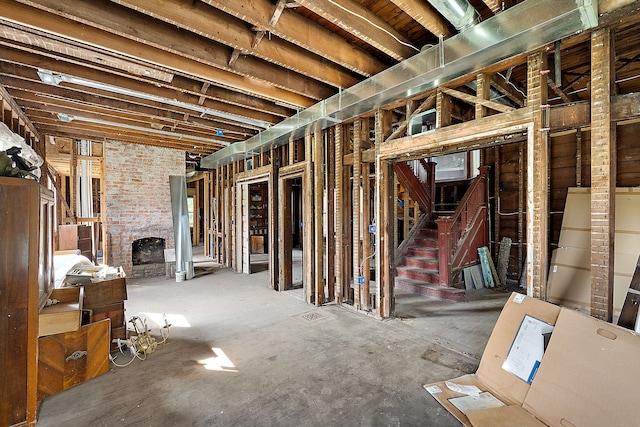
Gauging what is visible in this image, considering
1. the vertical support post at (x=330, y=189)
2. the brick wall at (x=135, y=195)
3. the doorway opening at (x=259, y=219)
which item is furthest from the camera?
the doorway opening at (x=259, y=219)

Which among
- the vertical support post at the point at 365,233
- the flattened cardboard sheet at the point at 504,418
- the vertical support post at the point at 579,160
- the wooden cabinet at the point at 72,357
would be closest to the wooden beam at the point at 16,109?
the wooden cabinet at the point at 72,357

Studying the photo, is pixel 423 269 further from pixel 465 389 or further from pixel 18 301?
pixel 18 301

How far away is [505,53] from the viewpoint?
2.48 m

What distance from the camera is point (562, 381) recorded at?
193cm

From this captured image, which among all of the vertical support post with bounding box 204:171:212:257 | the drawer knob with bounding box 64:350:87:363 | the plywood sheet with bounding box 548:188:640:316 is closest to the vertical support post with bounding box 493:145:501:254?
the plywood sheet with bounding box 548:188:640:316

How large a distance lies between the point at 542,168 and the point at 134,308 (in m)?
5.49

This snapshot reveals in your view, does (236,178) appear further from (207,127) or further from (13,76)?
(13,76)

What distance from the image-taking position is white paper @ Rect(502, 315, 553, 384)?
7.07 ft

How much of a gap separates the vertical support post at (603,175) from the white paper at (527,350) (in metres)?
0.38

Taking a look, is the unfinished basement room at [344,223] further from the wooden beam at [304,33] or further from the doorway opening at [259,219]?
the doorway opening at [259,219]

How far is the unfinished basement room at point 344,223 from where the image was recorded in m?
2.08

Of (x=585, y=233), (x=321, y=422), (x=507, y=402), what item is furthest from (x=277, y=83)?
(x=585, y=233)

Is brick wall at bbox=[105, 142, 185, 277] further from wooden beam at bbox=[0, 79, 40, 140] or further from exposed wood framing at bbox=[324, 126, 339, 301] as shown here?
exposed wood framing at bbox=[324, 126, 339, 301]

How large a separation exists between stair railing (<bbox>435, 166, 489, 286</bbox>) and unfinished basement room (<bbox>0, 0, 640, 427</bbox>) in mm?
47
